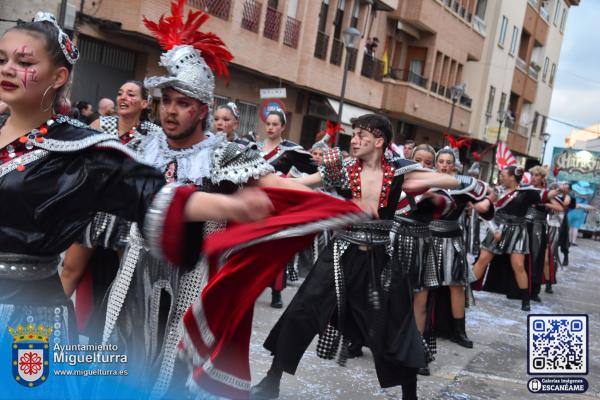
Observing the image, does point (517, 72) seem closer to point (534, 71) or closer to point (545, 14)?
point (534, 71)

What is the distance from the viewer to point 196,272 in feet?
11.0

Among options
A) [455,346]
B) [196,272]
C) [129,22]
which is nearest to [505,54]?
[129,22]

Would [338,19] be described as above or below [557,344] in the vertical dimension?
above

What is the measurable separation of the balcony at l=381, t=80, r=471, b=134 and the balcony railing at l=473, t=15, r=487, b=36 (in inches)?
151

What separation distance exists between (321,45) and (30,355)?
70.0 ft

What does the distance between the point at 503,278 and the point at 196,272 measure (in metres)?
8.36

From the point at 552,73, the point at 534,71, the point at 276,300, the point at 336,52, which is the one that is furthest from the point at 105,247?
the point at 552,73

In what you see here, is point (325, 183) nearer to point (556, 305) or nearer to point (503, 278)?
point (503, 278)

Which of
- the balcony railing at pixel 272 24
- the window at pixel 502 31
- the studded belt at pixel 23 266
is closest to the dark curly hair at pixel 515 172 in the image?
the studded belt at pixel 23 266

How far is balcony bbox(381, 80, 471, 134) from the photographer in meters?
29.3

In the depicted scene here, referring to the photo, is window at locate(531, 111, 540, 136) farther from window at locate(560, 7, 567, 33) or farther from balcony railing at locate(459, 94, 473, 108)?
balcony railing at locate(459, 94, 473, 108)

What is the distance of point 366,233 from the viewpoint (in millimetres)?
5203

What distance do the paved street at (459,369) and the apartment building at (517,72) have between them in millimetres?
26164

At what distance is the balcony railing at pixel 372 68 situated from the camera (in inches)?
1051
